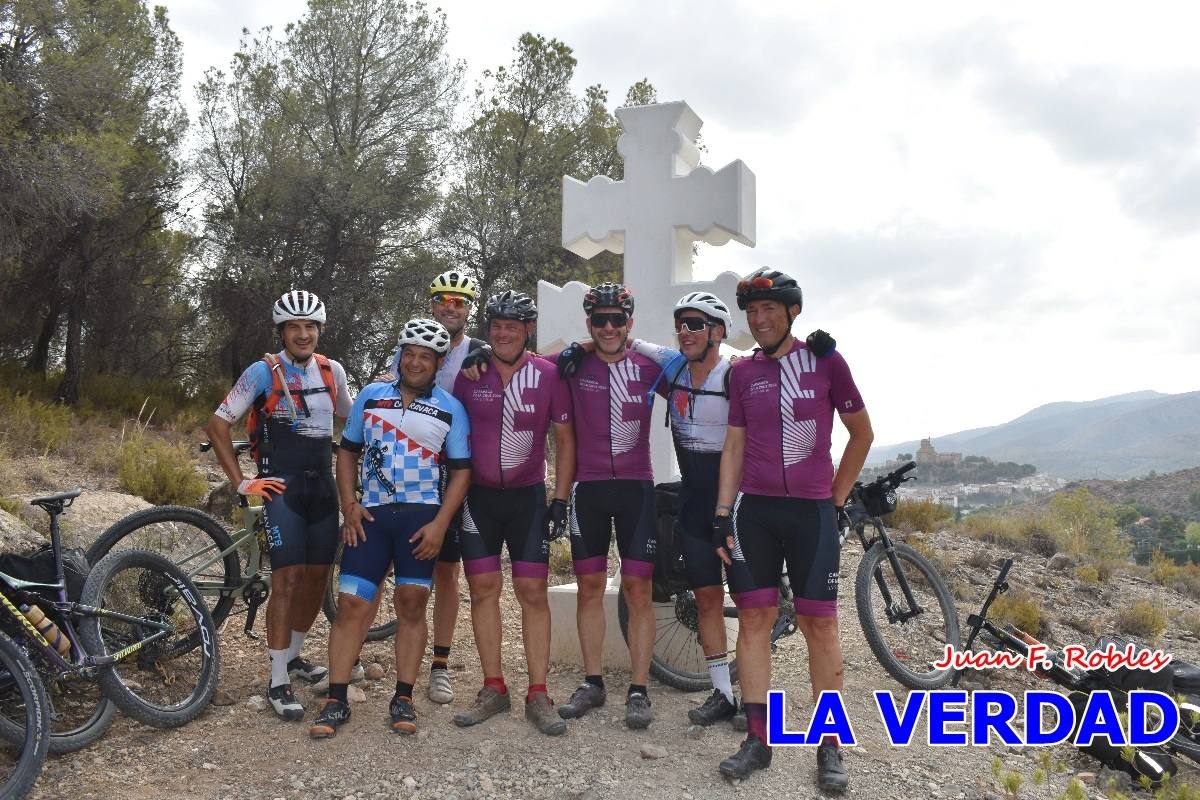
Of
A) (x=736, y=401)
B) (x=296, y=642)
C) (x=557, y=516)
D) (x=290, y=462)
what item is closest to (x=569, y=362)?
(x=557, y=516)

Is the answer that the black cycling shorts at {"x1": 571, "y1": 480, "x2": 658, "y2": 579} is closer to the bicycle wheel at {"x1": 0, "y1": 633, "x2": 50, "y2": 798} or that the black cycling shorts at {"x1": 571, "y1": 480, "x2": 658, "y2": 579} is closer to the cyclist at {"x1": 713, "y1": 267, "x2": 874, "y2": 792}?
the cyclist at {"x1": 713, "y1": 267, "x2": 874, "y2": 792}

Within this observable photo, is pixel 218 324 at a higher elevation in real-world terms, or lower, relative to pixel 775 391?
higher

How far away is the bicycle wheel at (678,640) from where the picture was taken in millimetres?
5055

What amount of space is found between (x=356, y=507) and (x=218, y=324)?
45.0 ft

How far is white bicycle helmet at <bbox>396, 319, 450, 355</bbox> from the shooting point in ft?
14.3

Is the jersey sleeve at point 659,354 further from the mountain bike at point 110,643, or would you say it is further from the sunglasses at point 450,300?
the mountain bike at point 110,643

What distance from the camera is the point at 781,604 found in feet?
16.8

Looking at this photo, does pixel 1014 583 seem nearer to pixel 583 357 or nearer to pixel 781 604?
pixel 781 604

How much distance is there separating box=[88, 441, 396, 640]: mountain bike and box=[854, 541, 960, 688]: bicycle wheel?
142 inches

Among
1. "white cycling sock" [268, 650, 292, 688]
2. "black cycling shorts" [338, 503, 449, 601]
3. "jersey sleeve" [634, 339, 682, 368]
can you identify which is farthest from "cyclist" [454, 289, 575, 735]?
"white cycling sock" [268, 650, 292, 688]

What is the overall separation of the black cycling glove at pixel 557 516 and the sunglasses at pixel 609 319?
0.97 metres

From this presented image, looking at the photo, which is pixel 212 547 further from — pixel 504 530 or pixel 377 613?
pixel 504 530

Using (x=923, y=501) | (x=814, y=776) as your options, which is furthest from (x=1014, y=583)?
(x=814, y=776)

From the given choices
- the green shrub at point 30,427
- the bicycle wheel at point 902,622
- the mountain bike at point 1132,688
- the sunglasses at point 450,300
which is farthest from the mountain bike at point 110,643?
the green shrub at point 30,427
